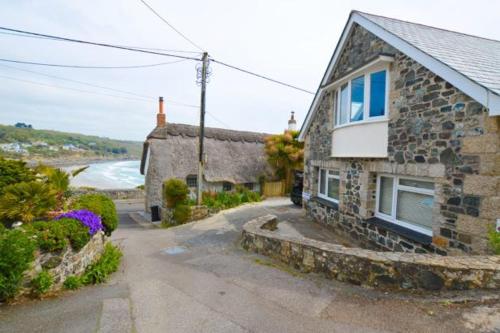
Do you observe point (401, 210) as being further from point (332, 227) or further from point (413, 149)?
point (332, 227)

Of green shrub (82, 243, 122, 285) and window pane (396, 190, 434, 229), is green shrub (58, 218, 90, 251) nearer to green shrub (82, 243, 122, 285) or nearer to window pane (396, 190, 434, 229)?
green shrub (82, 243, 122, 285)

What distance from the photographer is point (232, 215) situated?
39.7 ft

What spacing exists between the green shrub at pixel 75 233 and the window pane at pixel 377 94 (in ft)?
24.6

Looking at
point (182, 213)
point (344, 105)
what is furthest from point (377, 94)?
point (182, 213)

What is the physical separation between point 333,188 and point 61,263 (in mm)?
8474

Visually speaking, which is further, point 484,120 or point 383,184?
point 383,184

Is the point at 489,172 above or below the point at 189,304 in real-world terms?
above

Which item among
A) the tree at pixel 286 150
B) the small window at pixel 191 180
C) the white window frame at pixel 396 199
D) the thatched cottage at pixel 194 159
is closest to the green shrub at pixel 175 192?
the thatched cottage at pixel 194 159

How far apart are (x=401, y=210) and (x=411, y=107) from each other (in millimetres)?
2602

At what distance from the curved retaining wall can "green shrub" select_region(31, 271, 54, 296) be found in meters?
4.29

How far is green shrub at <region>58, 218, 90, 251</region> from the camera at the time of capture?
4613 mm

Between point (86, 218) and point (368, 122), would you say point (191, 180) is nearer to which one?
point (86, 218)

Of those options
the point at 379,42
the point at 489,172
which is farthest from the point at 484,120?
the point at 379,42

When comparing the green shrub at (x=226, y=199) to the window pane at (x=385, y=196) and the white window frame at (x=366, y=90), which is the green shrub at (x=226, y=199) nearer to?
the white window frame at (x=366, y=90)
